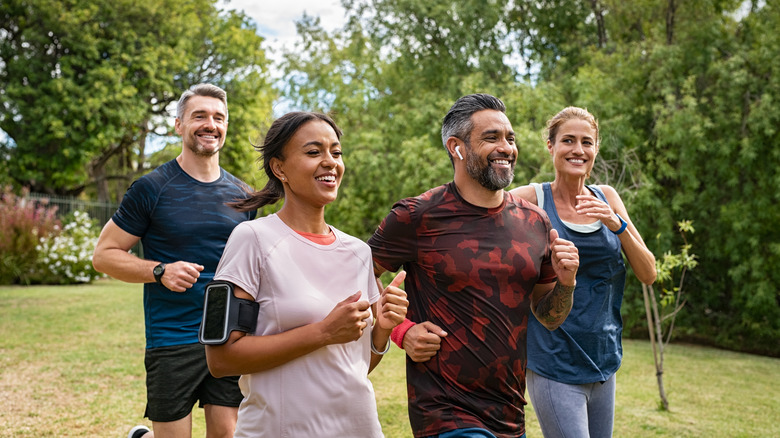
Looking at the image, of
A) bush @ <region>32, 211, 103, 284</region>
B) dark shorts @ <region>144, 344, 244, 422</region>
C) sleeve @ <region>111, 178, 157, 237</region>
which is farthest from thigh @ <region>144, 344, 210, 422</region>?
bush @ <region>32, 211, 103, 284</region>

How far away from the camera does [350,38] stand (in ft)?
76.9

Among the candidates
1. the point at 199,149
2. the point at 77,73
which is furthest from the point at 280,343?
the point at 77,73

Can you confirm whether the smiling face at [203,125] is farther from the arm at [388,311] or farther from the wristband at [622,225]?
the wristband at [622,225]

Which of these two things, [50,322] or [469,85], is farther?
[469,85]

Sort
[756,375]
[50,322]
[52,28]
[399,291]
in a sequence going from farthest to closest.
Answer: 1. [52,28]
2. [50,322]
3. [756,375]
4. [399,291]

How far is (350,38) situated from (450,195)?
2120 cm

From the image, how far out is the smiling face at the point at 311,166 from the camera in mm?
2646

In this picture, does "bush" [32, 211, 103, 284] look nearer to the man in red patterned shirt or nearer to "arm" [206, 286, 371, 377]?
the man in red patterned shirt

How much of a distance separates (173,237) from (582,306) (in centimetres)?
231

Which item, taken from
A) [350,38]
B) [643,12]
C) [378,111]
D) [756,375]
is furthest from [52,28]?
[756,375]

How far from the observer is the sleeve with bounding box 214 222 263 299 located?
236cm

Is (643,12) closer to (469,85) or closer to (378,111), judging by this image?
(469,85)

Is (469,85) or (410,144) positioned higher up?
(469,85)

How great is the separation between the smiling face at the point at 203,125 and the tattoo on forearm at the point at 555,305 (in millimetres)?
2143
